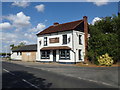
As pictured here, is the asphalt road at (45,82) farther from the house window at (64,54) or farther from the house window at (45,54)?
the house window at (45,54)

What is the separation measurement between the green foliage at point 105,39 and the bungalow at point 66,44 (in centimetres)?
157

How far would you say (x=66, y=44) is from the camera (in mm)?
27234

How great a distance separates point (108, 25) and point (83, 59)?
7.94 m

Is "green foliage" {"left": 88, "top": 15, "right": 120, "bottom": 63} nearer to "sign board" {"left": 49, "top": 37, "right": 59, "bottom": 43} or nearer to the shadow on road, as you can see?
"sign board" {"left": 49, "top": 37, "right": 59, "bottom": 43}

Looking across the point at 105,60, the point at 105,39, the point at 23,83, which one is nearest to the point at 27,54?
the point at 105,39

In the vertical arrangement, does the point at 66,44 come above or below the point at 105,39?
below

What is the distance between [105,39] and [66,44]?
7.00 m

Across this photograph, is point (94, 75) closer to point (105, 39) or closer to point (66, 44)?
point (105, 39)

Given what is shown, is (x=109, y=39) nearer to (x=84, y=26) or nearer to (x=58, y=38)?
(x=84, y=26)

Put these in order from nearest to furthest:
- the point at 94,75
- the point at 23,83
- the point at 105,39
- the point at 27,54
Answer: the point at 23,83 → the point at 94,75 → the point at 105,39 → the point at 27,54

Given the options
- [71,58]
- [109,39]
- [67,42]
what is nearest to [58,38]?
[67,42]

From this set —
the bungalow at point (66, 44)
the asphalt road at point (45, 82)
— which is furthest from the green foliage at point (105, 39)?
the asphalt road at point (45, 82)

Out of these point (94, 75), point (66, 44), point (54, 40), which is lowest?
point (94, 75)

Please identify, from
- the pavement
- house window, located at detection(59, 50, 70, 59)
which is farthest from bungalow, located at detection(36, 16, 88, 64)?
the pavement
